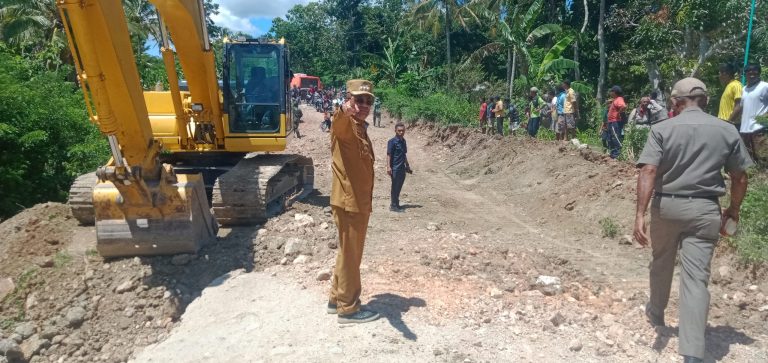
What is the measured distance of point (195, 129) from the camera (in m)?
8.28

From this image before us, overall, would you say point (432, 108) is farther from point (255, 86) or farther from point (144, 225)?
point (144, 225)

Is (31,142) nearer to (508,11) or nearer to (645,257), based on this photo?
(645,257)

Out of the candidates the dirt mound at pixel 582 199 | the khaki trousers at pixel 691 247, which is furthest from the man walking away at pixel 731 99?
the khaki trousers at pixel 691 247

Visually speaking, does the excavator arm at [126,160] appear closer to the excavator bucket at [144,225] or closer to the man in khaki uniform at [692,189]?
the excavator bucket at [144,225]

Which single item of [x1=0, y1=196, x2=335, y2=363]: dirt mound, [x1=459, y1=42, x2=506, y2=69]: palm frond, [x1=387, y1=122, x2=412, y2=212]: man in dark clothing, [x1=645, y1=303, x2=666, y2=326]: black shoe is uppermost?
[x1=459, y1=42, x2=506, y2=69]: palm frond

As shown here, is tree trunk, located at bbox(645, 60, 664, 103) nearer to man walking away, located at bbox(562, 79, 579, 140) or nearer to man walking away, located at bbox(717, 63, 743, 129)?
man walking away, located at bbox(562, 79, 579, 140)

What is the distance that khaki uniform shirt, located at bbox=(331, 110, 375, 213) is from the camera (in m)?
4.02

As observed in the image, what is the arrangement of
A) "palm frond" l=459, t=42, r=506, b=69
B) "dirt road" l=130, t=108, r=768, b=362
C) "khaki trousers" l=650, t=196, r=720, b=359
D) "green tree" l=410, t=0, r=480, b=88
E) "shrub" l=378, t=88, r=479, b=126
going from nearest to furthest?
"khaki trousers" l=650, t=196, r=720, b=359, "dirt road" l=130, t=108, r=768, b=362, "shrub" l=378, t=88, r=479, b=126, "palm frond" l=459, t=42, r=506, b=69, "green tree" l=410, t=0, r=480, b=88

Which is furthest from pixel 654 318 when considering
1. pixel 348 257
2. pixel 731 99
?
pixel 731 99

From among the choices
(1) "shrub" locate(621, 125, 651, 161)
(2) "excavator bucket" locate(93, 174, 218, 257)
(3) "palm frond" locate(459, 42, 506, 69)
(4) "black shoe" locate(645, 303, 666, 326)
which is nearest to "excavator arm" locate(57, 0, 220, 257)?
(2) "excavator bucket" locate(93, 174, 218, 257)

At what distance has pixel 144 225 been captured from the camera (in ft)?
19.2

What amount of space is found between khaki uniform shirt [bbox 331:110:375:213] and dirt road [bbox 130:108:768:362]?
97 centimetres

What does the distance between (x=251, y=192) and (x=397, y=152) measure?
2.79 m

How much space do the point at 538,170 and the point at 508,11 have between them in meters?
12.3
